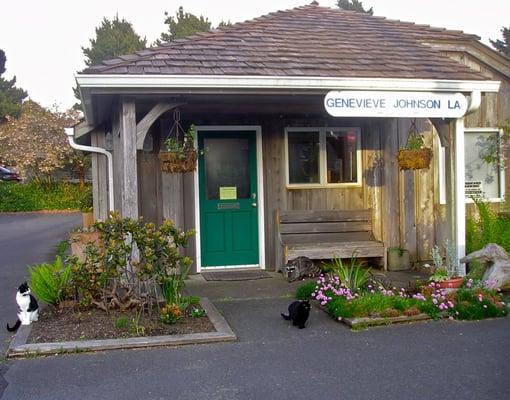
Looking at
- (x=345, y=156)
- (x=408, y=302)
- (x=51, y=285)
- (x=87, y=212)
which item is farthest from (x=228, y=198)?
(x=87, y=212)

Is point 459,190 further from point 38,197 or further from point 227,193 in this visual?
point 38,197

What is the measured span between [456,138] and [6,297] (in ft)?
20.8

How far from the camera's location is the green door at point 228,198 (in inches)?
364

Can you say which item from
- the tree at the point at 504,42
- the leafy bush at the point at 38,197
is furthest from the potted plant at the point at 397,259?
the tree at the point at 504,42

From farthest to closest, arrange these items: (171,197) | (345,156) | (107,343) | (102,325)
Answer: (345,156) → (171,197) → (102,325) → (107,343)

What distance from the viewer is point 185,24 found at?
36.2m

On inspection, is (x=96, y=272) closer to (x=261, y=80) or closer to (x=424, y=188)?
(x=261, y=80)

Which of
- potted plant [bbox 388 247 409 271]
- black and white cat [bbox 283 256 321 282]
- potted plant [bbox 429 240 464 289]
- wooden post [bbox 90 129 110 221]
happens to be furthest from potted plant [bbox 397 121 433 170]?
wooden post [bbox 90 129 110 221]

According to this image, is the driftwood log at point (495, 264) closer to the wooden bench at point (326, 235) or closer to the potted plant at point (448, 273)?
the potted plant at point (448, 273)

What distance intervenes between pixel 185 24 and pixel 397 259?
29871 mm

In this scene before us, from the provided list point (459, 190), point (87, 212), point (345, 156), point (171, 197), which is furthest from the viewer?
point (87, 212)

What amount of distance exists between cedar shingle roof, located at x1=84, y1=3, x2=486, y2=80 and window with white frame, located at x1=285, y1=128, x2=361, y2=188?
148cm

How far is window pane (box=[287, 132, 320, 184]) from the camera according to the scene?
9.48 m

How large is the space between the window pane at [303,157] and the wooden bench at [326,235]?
0.58 metres
